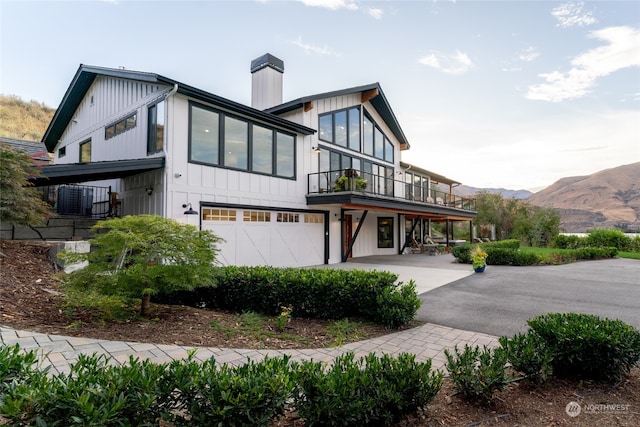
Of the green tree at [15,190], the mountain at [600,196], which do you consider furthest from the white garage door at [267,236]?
the mountain at [600,196]

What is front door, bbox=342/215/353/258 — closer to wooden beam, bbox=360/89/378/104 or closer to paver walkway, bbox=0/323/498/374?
wooden beam, bbox=360/89/378/104

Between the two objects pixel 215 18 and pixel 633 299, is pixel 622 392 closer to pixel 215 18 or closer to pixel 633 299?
pixel 633 299

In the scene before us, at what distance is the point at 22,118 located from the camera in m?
28.0

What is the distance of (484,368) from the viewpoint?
262 centimetres

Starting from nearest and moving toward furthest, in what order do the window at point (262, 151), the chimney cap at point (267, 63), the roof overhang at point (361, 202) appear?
the window at point (262, 151) → the roof overhang at point (361, 202) → the chimney cap at point (267, 63)

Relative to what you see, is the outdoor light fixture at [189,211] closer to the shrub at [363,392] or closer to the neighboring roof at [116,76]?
the neighboring roof at [116,76]

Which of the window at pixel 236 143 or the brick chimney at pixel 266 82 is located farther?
the brick chimney at pixel 266 82

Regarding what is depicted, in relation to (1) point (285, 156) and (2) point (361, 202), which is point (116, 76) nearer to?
(1) point (285, 156)

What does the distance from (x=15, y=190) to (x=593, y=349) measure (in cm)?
971

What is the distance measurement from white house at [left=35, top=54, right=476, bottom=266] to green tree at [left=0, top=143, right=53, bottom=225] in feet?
2.31

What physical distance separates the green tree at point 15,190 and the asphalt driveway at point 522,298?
842cm

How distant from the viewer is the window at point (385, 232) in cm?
1821

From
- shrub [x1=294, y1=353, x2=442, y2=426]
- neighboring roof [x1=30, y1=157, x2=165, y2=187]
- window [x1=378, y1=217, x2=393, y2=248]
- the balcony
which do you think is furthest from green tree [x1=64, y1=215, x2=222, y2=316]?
window [x1=378, y1=217, x2=393, y2=248]

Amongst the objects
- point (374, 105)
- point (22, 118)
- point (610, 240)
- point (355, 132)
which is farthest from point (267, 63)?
point (22, 118)
